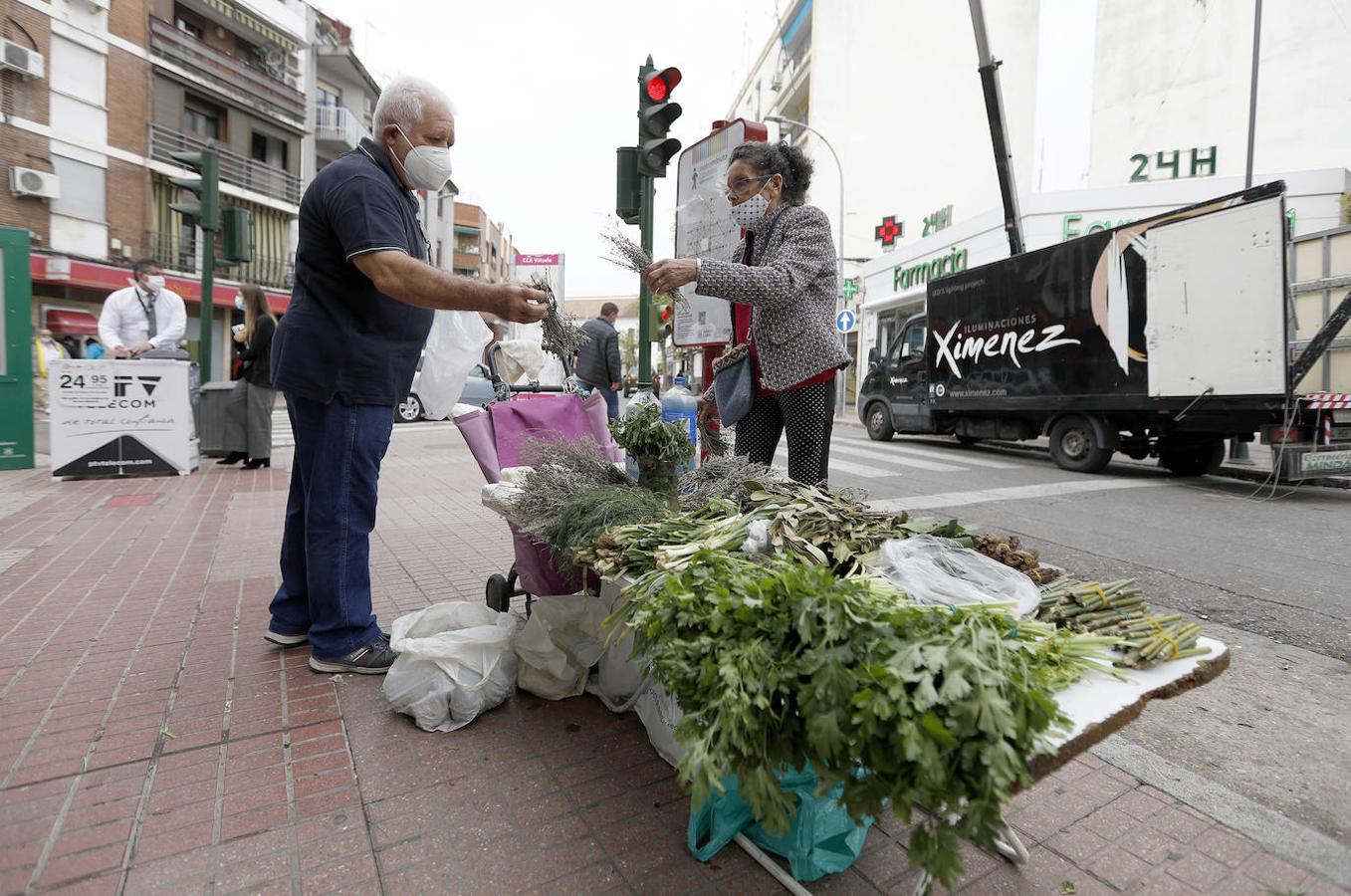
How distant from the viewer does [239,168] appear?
26.2m

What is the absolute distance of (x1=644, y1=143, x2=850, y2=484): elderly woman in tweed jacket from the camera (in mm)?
2938

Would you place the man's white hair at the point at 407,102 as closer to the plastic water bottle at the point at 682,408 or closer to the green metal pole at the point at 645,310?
the plastic water bottle at the point at 682,408

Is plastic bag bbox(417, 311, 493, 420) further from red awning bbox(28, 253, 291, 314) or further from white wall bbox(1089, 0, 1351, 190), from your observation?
white wall bbox(1089, 0, 1351, 190)

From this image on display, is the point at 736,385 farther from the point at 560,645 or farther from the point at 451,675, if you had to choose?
the point at 451,675

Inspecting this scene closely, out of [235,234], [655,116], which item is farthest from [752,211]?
[235,234]

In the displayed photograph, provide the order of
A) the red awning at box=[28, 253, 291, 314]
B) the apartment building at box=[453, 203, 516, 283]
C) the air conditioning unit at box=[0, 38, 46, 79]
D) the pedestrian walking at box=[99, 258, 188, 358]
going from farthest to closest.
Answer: the apartment building at box=[453, 203, 516, 283]
the red awning at box=[28, 253, 291, 314]
the air conditioning unit at box=[0, 38, 46, 79]
the pedestrian walking at box=[99, 258, 188, 358]

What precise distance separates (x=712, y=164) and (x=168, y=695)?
4.77m

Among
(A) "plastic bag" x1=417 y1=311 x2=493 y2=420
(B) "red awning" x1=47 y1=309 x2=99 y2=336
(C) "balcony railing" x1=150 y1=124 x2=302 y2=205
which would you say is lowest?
(A) "plastic bag" x1=417 y1=311 x2=493 y2=420

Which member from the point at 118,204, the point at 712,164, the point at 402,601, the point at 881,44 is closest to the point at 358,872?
the point at 402,601

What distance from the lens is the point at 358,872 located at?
1.76 m

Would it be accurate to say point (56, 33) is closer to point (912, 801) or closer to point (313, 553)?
point (313, 553)

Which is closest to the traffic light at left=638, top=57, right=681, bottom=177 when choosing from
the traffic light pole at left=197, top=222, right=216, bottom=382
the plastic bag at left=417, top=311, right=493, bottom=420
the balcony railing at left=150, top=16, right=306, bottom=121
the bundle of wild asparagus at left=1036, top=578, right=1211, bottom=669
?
the plastic bag at left=417, top=311, right=493, bottom=420

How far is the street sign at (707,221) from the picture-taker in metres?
5.08

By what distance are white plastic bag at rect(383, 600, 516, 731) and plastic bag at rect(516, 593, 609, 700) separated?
68mm
